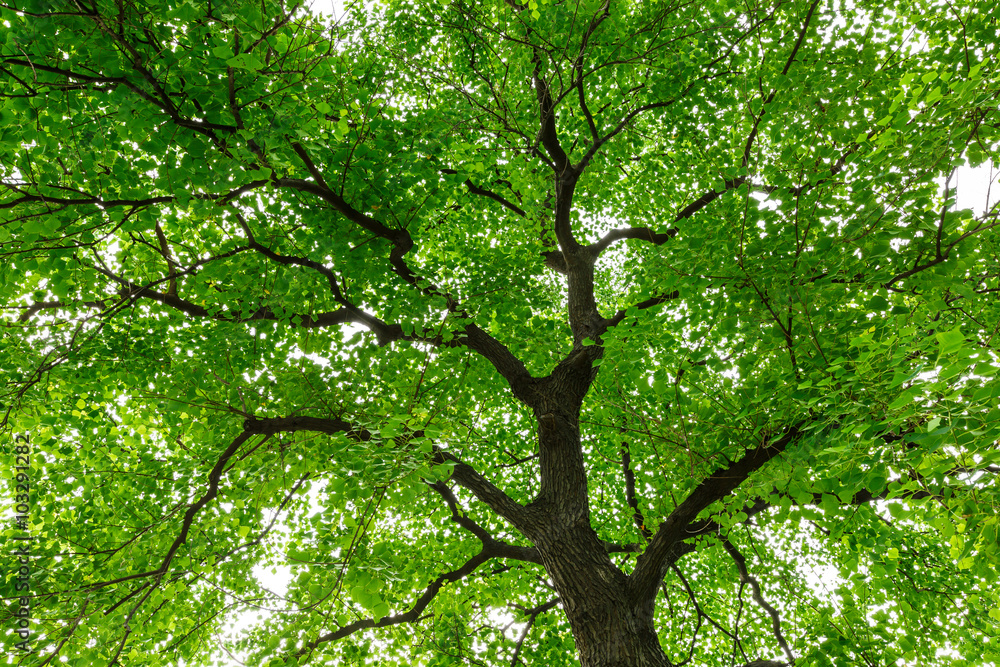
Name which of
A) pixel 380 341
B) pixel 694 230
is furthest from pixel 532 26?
pixel 380 341

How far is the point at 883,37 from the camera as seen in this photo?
655 centimetres

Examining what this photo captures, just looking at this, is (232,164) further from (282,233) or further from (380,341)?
(380,341)

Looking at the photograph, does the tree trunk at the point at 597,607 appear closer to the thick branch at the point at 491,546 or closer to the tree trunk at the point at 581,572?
the tree trunk at the point at 581,572

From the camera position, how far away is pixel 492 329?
824cm

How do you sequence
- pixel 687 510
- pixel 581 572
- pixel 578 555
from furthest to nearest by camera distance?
1. pixel 578 555
2. pixel 581 572
3. pixel 687 510

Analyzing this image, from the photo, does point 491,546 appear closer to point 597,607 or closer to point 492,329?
point 597,607

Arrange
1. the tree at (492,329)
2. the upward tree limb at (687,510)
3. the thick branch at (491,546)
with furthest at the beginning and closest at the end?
the thick branch at (491,546), the upward tree limb at (687,510), the tree at (492,329)

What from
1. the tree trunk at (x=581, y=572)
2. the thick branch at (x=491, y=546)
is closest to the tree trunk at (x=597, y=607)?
the tree trunk at (x=581, y=572)

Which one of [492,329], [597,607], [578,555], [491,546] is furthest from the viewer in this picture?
[492,329]

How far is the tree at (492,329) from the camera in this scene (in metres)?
3.04

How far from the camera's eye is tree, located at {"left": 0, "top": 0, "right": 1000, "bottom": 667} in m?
3.04

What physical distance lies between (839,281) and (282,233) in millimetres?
5076

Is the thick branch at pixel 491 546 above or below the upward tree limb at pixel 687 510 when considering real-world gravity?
above

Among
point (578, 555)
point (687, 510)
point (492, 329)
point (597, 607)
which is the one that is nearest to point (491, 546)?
point (578, 555)
